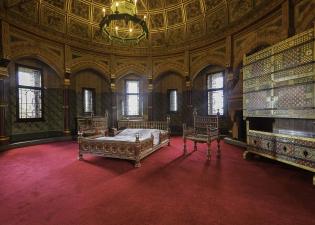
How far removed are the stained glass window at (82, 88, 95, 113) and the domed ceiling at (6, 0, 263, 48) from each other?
2.91 metres

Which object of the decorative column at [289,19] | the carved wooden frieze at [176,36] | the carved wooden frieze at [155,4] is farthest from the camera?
the carved wooden frieze at [176,36]

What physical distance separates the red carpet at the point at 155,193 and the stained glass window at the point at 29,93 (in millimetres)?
3924

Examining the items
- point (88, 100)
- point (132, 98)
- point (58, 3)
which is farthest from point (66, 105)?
point (58, 3)

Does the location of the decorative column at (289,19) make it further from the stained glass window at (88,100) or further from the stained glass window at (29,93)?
the stained glass window at (29,93)

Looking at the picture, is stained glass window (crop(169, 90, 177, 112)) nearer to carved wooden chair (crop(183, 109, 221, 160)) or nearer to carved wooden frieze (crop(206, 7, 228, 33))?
carved wooden frieze (crop(206, 7, 228, 33))

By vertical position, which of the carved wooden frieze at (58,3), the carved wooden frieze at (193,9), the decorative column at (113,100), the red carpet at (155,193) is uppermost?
the carved wooden frieze at (193,9)

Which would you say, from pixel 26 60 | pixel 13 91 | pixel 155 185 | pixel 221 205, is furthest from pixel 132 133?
pixel 26 60

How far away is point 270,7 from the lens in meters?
6.39

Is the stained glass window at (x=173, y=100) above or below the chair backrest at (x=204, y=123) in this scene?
above

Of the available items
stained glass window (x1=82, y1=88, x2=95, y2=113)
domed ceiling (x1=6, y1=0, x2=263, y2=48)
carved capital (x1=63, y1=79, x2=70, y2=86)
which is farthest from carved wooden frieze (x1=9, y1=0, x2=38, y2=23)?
stained glass window (x1=82, y1=88, x2=95, y2=113)

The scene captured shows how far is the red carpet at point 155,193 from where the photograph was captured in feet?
8.11

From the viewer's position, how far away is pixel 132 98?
38.9ft

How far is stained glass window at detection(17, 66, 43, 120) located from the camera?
8086mm

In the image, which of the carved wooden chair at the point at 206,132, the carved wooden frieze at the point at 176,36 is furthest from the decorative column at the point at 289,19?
the carved wooden frieze at the point at 176,36
